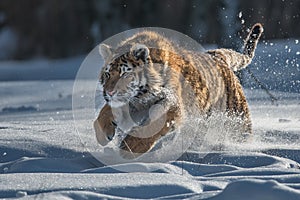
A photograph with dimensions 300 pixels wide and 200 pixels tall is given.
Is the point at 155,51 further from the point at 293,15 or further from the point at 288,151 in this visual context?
the point at 293,15

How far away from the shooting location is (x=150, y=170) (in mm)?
3973

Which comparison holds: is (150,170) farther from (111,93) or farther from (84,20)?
(84,20)

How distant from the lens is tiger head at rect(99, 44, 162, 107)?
4.64 meters

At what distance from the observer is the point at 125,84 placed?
15.3ft

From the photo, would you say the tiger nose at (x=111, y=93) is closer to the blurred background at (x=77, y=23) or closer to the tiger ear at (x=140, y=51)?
the tiger ear at (x=140, y=51)

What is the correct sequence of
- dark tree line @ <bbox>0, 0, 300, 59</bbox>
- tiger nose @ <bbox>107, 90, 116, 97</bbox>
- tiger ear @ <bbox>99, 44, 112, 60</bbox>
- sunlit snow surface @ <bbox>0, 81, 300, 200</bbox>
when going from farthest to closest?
dark tree line @ <bbox>0, 0, 300, 59</bbox> < tiger ear @ <bbox>99, 44, 112, 60</bbox> < tiger nose @ <bbox>107, 90, 116, 97</bbox> < sunlit snow surface @ <bbox>0, 81, 300, 200</bbox>

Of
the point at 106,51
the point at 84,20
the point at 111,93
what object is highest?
the point at 106,51

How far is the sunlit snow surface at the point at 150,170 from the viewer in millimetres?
3324

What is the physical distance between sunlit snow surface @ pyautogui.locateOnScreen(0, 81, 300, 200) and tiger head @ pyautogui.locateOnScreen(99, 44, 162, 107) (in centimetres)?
39

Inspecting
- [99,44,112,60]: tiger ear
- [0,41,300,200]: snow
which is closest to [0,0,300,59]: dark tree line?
[0,41,300,200]: snow

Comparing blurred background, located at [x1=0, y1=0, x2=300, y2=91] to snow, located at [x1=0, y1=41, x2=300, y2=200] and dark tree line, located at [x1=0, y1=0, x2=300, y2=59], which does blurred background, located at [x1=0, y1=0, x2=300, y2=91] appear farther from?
snow, located at [x1=0, y1=41, x2=300, y2=200]

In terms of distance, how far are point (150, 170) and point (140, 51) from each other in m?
0.97

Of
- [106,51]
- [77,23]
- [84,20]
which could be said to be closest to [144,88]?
[106,51]

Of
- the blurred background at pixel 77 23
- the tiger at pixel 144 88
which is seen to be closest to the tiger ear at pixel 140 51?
the tiger at pixel 144 88
